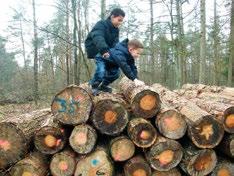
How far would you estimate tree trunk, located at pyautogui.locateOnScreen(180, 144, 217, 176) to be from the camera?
527 cm

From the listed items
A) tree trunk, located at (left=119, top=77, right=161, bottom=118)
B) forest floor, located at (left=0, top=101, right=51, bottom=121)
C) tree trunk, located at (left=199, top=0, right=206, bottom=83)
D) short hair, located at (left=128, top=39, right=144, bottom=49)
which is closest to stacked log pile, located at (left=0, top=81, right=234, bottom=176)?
tree trunk, located at (left=119, top=77, right=161, bottom=118)

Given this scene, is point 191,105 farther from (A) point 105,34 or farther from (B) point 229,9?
(B) point 229,9

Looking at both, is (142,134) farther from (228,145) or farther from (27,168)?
(27,168)

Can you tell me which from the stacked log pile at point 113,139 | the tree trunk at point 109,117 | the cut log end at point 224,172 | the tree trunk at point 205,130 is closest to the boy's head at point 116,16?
the stacked log pile at point 113,139

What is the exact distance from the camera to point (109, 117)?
5191 mm

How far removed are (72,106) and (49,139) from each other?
0.57 m

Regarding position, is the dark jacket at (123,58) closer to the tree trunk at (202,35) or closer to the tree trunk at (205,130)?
the tree trunk at (205,130)

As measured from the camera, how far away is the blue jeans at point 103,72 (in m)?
6.62

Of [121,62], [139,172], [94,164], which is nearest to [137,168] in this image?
[139,172]

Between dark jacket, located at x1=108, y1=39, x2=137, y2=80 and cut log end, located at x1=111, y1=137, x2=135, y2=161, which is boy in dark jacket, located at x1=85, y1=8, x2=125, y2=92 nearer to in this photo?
dark jacket, located at x1=108, y1=39, x2=137, y2=80

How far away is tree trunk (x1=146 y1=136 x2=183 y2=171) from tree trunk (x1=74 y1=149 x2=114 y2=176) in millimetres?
620

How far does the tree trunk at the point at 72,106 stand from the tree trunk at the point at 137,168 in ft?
2.98

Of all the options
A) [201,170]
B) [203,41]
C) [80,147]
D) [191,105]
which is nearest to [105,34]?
[191,105]

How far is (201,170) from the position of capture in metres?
5.36
